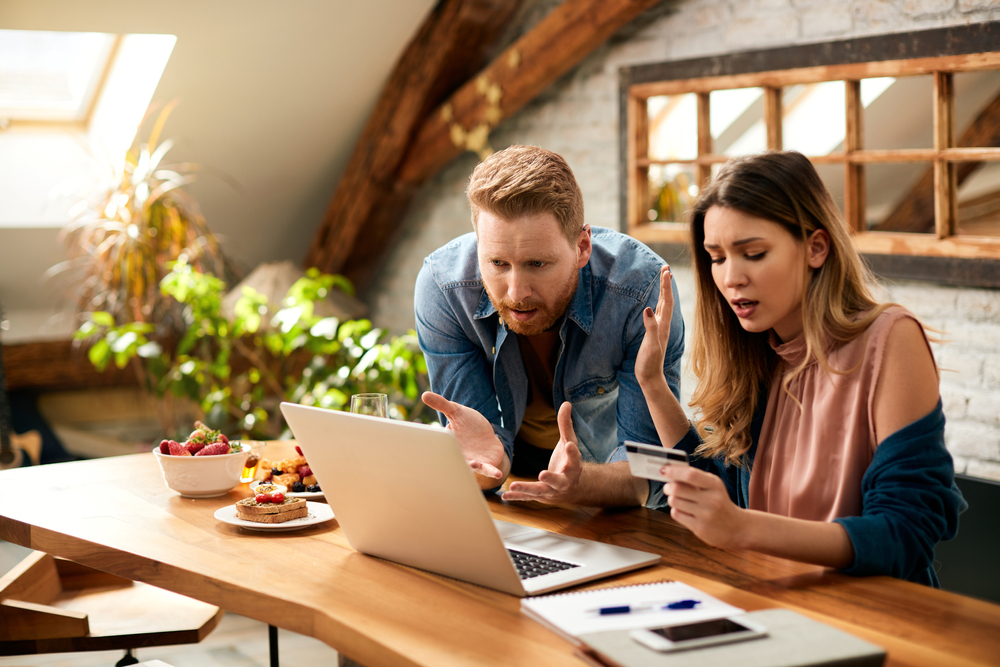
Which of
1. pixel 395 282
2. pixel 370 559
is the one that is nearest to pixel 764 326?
pixel 370 559

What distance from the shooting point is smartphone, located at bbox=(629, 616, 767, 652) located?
923 millimetres

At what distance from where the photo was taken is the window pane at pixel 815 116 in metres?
4.65

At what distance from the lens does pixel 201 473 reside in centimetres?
165

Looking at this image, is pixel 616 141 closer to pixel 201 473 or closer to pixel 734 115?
pixel 734 115

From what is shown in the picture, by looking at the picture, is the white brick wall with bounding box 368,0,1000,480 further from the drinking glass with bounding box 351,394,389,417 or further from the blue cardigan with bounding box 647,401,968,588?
the drinking glass with bounding box 351,394,389,417

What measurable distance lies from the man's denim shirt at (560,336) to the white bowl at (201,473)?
1.49 feet

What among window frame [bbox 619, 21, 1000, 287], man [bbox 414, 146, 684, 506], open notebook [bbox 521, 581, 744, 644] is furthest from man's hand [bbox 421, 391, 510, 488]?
window frame [bbox 619, 21, 1000, 287]

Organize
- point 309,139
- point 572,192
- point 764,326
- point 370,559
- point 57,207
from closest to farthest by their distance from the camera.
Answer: point 370,559
point 764,326
point 572,192
point 57,207
point 309,139

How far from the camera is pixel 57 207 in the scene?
3895 mm

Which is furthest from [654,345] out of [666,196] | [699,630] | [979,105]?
[979,105]

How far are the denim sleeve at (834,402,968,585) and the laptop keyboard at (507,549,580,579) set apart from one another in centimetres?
39

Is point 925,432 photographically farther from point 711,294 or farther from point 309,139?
point 309,139

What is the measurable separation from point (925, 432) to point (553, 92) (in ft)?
9.98

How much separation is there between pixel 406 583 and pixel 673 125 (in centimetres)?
385
